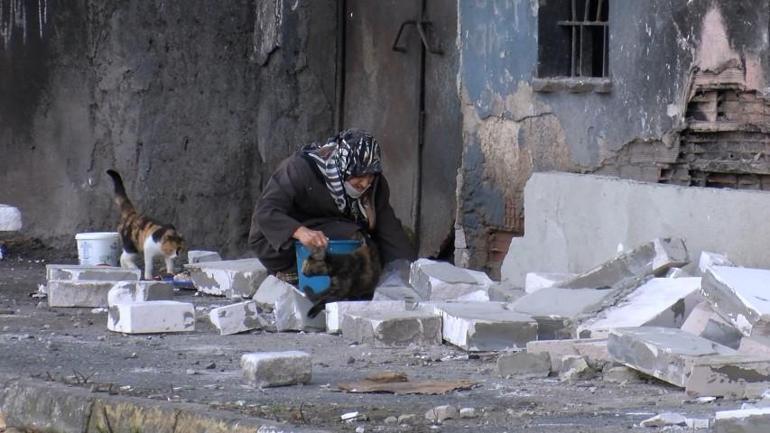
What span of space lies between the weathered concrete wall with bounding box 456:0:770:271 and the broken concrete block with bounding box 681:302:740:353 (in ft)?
5.63

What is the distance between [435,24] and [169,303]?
3.96 meters

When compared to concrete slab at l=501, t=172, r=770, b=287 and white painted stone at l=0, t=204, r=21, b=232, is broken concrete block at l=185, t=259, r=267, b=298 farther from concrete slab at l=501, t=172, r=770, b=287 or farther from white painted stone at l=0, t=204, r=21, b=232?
white painted stone at l=0, t=204, r=21, b=232

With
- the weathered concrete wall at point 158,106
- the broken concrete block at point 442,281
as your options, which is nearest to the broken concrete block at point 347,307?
the broken concrete block at point 442,281

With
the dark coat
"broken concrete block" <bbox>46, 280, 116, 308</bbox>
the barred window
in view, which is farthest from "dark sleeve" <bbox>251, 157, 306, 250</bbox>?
the barred window

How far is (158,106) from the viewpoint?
483 inches

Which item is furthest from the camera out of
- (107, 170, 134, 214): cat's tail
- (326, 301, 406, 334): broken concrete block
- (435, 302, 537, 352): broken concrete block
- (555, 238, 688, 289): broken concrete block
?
(107, 170, 134, 214): cat's tail

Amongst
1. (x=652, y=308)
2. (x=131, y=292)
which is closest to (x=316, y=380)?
(x=652, y=308)

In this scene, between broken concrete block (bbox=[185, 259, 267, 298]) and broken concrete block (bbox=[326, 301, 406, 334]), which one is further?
broken concrete block (bbox=[185, 259, 267, 298])

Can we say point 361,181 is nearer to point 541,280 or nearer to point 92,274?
point 541,280

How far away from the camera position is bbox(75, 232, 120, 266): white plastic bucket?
1130cm

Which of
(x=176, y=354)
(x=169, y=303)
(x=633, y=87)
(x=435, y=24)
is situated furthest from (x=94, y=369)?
(x=435, y=24)

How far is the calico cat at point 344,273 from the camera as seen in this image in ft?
28.1

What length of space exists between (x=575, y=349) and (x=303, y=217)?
2626 mm

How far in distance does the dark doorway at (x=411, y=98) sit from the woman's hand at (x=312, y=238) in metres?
2.84
